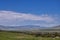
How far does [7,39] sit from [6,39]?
2.71 ft

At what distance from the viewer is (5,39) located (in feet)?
272

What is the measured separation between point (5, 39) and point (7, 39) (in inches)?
39.6

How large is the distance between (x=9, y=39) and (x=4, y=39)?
233 cm

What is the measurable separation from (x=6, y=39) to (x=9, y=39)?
1.58 metres

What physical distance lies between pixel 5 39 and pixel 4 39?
48.4 inches

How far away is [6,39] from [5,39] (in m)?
0.52

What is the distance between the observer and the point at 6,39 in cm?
8319

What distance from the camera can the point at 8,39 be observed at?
8238 cm

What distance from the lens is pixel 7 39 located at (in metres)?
82.6

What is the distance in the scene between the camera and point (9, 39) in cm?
8256

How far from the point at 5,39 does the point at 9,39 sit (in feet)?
6.21

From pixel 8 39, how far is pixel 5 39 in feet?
4.98

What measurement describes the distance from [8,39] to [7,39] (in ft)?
1.69
